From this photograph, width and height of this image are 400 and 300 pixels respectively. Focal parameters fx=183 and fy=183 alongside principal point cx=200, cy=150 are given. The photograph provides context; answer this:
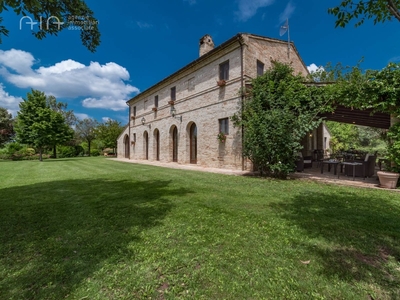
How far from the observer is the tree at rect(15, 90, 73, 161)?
19.1 meters

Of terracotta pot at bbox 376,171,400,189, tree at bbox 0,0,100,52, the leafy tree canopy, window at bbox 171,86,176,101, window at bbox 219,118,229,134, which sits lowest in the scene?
terracotta pot at bbox 376,171,400,189

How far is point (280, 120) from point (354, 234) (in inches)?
211

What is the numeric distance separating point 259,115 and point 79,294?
8095 mm

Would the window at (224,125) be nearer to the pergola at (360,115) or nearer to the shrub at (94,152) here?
the pergola at (360,115)

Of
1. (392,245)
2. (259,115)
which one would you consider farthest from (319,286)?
(259,115)

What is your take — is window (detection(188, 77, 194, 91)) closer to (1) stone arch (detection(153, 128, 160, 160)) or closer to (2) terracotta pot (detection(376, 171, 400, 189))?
(1) stone arch (detection(153, 128, 160, 160))

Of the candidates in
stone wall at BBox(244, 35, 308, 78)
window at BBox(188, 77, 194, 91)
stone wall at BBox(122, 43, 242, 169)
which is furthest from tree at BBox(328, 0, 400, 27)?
window at BBox(188, 77, 194, 91)

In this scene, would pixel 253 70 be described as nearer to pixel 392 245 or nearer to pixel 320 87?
pixel 320 87

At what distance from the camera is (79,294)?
5.61 feet

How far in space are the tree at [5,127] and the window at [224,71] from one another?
35.6 m

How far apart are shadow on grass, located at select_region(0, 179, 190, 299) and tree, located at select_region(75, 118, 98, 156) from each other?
31.6 meters

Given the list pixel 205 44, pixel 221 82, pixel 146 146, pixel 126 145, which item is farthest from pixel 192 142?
pixel 126 145

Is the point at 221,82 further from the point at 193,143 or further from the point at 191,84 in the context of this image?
the point at 193,143

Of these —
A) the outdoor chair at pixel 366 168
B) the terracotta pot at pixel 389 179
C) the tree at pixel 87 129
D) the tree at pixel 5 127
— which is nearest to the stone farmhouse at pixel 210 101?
the outdoor chair at pixel 366 168
